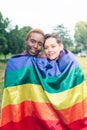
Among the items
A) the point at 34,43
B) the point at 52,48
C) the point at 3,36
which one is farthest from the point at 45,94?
the point at 3,36

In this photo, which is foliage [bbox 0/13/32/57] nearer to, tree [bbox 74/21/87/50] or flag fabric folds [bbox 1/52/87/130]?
flag fabric folds [bbox 1/52/87/130]

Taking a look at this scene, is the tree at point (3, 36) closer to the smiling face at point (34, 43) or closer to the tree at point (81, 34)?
the smiling face at point (34, 43)

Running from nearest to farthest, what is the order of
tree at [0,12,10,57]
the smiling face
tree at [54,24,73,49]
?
the smiling face, tree at [0,12,10,57], tree at [54,24,73,49]

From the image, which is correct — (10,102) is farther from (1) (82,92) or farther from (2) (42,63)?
(1) (82,92)

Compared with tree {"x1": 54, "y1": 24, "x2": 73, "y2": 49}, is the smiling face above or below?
above

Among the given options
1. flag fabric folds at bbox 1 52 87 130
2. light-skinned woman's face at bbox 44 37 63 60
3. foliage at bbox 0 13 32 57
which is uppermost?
light-skinned woman's face at bbox 44 37 63 60

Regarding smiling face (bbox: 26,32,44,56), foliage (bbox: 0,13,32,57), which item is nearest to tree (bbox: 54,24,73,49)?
foliage (bbox: 0,13,32,57)

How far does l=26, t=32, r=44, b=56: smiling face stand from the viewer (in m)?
4.40

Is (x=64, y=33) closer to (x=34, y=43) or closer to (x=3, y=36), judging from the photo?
(x=3, y=36)

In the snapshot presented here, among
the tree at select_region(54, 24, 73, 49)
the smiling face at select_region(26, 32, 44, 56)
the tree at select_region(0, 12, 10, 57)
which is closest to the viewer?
the smiling face at select_region(26, 32, 44, 56)

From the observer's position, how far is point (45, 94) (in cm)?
418

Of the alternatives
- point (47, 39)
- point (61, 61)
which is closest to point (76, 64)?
point (61, 61)

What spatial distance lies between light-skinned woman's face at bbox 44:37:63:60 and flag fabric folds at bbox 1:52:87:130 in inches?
3.2

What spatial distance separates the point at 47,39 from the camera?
14.2 feet
